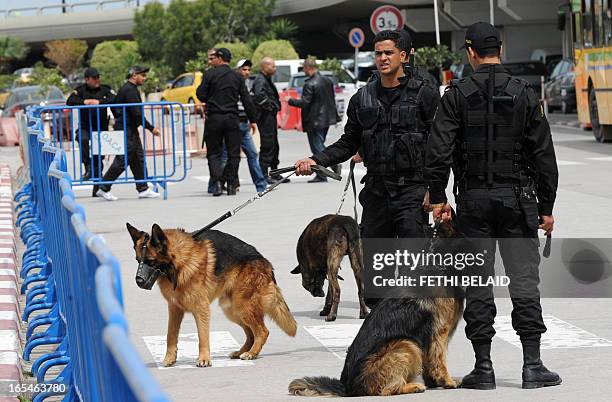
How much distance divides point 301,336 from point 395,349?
2.30m

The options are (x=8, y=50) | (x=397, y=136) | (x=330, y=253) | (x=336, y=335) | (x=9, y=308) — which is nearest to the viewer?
(x=397, y=136)

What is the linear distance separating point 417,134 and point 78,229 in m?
3.35

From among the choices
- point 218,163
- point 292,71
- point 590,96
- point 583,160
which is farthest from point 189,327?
point 292,71

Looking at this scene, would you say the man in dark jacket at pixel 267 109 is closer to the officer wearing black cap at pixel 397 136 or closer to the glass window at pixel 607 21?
the glass window at pixel 607 21

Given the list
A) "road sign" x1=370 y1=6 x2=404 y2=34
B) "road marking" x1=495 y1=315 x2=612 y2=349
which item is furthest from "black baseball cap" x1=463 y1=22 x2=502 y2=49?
"road sign" x1=370 y1=6 x2=404 y2=34

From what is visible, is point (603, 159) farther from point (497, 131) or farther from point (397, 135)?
point (497, 131)

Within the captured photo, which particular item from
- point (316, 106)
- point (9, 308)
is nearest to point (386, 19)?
point (316, 106)

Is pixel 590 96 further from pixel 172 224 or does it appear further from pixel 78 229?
pixel 78 229

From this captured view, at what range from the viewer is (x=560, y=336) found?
7.99 m

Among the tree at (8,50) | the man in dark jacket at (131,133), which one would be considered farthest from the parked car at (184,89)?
the tree at (8,50)

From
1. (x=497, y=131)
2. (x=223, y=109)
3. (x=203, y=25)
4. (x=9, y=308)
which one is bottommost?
(x=9, y=308)

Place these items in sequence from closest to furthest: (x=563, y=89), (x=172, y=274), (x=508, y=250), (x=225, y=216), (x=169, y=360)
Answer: (x=508, y=250) → (x=172, y=274) → (x=169, y=360) → (x=225, y=216) → (x=563, y=89)

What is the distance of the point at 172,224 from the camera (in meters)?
14.5

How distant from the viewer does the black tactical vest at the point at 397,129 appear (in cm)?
750
